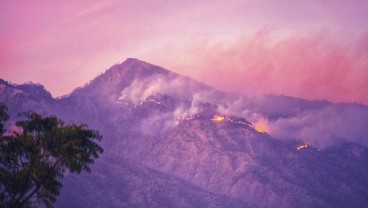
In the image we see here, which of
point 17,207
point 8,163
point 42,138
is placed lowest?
point 17,207

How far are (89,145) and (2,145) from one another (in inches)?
197

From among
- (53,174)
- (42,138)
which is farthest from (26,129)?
(53,174)

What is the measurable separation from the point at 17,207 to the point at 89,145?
5041 millimetres

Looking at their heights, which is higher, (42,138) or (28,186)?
(42,138)

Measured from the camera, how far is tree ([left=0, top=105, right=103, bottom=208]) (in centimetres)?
→ 2719

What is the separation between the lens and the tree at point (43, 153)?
27188 millimetres

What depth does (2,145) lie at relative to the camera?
28.3 metres

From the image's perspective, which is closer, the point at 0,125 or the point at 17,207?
the point at 17,207

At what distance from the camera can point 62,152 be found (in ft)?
89.3

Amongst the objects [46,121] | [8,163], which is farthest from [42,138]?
[8,163]

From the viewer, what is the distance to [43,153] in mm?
27906

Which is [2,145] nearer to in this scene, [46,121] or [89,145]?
[46,121]

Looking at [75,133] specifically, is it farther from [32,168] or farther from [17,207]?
[17,207]

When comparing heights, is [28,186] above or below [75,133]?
below
